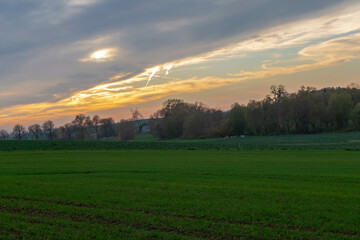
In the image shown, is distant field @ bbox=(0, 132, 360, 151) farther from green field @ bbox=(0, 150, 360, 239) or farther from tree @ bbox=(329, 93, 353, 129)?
tree @ bbox=(329, 93, 353, 129)

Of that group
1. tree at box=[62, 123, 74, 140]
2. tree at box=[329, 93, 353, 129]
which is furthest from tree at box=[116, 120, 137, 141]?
tree at box=[329, 93, 353, 129]

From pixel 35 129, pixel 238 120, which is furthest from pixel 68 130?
pixel 238 120

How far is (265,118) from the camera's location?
126 m

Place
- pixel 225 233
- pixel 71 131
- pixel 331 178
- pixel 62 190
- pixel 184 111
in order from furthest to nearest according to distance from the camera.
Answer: pixel 71 131 < pixel 184 111 < pixel 331 178 < pixel 62 190 < pixel 225 233

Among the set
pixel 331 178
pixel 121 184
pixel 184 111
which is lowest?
pixel 331 178

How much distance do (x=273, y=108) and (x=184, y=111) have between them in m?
41.4

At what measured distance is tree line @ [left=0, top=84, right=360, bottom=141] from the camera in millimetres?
116375

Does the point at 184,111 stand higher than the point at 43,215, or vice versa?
the point at 184,111

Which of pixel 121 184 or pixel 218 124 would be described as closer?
pixel 121 184

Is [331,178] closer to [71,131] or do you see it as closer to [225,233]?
[225,233]

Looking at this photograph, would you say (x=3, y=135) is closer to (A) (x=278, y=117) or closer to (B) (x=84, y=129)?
(B) (x=84, y=129)

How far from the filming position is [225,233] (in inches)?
358

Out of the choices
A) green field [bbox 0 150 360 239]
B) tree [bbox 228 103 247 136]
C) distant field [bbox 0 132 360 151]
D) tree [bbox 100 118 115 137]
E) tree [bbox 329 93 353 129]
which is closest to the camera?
green field [bbox 0 150 360 239]

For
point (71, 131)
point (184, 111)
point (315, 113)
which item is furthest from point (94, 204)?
point (71, 131)
